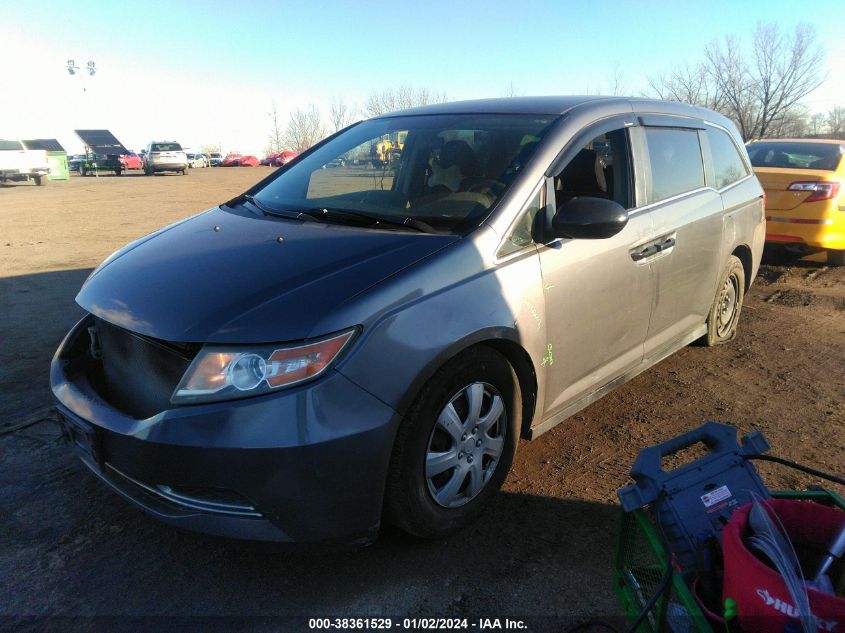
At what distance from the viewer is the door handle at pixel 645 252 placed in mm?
3268

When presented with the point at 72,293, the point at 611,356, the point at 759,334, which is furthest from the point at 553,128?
the point at 72,293

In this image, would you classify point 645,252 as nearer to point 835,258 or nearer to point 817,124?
point 835,258

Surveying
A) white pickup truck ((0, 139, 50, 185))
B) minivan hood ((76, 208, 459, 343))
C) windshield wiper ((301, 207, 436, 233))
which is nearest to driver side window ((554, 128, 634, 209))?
windshield wiper ((301, 207, 436, 233))

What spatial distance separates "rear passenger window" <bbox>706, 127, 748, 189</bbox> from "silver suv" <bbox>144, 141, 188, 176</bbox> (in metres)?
37.3

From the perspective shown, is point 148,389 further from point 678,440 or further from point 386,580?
point 678,440

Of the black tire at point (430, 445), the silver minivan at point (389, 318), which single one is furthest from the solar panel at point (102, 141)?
the black tire at point (430, 445)

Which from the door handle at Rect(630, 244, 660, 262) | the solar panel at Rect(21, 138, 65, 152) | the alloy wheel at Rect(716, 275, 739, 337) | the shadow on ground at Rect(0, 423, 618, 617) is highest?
the solar panel at Rect(21, 138, 65, 152)

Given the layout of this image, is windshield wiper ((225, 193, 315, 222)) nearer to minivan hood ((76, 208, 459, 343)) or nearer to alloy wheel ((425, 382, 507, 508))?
minivan hood ((76, 208, 459, 343))

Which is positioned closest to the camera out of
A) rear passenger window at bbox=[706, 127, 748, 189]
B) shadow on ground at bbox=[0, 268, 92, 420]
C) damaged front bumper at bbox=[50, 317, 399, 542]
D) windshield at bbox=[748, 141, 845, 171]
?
damaged front bumper at bbox=[50, 317, 399, 542]

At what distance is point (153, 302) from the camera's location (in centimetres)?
240

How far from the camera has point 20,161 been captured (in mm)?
28375

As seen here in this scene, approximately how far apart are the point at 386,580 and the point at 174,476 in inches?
35.2

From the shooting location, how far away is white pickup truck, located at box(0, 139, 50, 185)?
1113 inches

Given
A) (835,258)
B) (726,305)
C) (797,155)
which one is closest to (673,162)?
(726,305)
